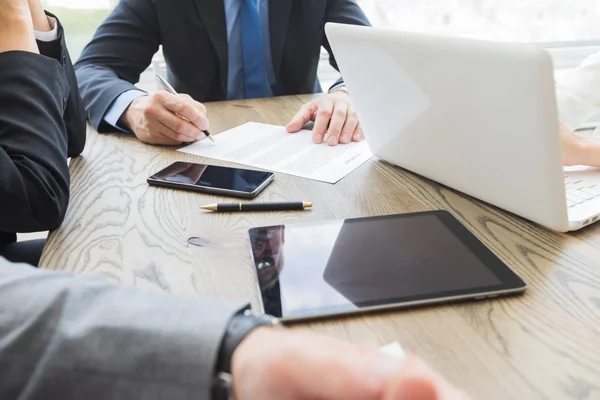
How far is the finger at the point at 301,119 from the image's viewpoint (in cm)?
99

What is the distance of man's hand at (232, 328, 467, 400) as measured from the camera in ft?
0.85

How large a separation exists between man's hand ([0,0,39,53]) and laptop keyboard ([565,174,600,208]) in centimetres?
74

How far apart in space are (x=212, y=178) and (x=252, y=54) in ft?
2.62

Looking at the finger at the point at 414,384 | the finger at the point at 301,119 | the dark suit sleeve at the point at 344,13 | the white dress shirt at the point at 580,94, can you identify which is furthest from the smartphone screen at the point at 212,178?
the dark suit sleeve at the point at 344,13

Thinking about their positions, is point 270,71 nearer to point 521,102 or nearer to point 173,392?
point 521,102

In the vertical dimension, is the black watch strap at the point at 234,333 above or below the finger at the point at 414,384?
below

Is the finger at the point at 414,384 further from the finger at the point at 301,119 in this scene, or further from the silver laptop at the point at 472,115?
the finger at the point at 301,119

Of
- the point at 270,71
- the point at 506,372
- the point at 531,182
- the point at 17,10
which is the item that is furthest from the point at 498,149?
the point at 270,71

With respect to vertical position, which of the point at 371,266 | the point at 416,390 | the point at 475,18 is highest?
the point at 416,390

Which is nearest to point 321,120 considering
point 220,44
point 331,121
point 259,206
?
point 331,121

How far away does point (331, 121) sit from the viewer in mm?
955

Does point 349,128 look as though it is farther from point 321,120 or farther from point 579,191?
point 579,191

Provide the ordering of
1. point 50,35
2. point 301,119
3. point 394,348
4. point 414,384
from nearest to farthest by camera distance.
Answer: point 414,384, point 394,348, point 50,35, point 301,119

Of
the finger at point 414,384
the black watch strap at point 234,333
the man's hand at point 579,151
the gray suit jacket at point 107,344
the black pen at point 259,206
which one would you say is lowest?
the black pen at point 259,206
